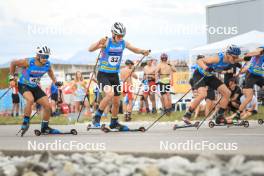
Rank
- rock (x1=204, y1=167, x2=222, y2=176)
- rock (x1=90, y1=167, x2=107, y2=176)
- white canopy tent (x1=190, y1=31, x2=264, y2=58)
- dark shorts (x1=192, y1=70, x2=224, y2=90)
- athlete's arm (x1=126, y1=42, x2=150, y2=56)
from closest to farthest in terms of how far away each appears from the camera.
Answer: rock (x1=204, y1=167, x2=222, y2=176), rock (x1=90, y1=167, x2=107, y2=176), athlete's arm (x1=126, y1=42, x2=150, y2=56), dark shorts (x1=192, y1=70, x2=224, y2=90), white canopy tent (x1=190, y1=31, x2=264, y2=58)

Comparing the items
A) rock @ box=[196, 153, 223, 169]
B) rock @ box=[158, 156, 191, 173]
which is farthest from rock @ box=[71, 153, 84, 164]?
rock @ box=[196, 153, 223, 169]

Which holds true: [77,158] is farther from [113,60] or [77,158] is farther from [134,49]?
[134,49]

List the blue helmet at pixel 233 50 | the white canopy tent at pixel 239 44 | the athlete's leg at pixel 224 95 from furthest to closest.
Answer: the white canopy tent at pixel 239 44 → the athlete's leg at pixel 224 95 → the blue helmet at pixel 233 50

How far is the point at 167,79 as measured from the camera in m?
18.8

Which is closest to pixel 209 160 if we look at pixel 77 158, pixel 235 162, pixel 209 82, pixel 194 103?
pixel 235 162

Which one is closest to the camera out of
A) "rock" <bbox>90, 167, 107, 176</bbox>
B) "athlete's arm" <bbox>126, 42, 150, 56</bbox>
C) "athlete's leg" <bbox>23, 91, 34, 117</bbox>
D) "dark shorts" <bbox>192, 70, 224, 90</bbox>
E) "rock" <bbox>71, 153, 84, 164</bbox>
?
"rock" <bbox>90, 167, 107, 176</bbox>

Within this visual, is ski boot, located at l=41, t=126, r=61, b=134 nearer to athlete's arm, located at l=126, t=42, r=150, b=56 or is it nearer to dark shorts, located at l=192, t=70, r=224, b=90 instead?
athlete's arm, located at l=126, t=42, r=150, b=56

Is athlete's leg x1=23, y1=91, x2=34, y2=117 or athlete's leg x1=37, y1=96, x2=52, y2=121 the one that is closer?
athlete's leg x1=23, y1=91, x2=34, y2=117

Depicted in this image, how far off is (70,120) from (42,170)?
500 inches

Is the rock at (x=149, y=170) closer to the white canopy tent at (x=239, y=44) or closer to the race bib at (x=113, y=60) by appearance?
the race bib at (x=113, y=60)

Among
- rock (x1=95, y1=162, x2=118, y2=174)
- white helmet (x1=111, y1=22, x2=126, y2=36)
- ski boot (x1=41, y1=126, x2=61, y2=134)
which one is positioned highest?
white helmet (x1=111, y1=22, x2=126, y2=36)

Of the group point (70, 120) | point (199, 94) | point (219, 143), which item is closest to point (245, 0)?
point (70, 120)

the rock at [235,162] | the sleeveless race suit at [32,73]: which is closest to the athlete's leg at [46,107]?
the sleeveless race suit at [32,73]

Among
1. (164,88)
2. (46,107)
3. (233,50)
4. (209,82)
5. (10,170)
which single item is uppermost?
(233,50)
